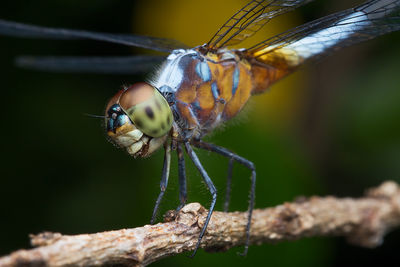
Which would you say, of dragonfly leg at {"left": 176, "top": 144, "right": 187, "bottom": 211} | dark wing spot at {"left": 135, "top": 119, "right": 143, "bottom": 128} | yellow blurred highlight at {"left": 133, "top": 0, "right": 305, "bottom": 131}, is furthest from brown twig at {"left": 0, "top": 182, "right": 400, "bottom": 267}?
yellow blurred highlight at {"left": 133, "top": 0, "right": 305, "bottom": 131}

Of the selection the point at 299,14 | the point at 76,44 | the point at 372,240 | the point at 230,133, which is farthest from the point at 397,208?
the point at 76,44

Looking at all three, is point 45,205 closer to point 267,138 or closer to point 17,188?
point 17,188

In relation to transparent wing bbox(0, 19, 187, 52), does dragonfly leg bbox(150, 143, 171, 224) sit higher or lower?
lower

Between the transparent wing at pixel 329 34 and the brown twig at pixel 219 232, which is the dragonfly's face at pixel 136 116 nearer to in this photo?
the brown twig at pixel 219 232

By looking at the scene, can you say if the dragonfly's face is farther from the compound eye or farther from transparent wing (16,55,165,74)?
transparent wing (16,55,165,74)

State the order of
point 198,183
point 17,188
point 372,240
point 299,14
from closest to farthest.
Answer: point 198,183
point 372,240
point 17,188
point 299,14

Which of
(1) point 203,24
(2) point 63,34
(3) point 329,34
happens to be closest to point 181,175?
(2) point 63,34

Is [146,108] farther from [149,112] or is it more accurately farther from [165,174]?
[165,174]
